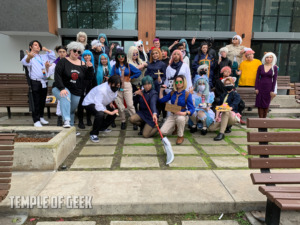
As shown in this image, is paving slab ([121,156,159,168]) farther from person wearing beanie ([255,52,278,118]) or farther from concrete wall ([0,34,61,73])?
concrete wall ([0,34,61,73])

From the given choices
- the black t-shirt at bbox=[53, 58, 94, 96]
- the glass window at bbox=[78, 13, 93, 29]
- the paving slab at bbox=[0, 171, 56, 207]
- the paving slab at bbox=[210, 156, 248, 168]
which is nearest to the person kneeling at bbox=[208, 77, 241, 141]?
the paving slab at bbox=[210, 156, 248, 168]

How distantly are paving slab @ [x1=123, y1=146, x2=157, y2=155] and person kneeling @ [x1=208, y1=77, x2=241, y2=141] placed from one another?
1462 mm

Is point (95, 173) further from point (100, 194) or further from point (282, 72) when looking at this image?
point (282, 72)

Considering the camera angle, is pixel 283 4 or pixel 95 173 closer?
pixel 95 173

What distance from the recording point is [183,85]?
14.7 feet

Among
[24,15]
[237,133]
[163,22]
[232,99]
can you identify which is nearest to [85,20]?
[24,15]

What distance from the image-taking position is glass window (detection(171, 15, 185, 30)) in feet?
35.1

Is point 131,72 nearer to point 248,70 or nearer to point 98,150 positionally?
point 98,150

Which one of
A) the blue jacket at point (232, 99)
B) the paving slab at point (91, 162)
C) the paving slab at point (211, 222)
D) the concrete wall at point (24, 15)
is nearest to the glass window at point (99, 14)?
the concrete wall at point (24, 15)

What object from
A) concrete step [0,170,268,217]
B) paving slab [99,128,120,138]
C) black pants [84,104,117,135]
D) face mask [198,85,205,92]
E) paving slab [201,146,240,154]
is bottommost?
paving slab [201,146,240,154]

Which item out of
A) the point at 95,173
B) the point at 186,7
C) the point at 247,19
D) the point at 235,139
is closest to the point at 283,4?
the point at 247,19

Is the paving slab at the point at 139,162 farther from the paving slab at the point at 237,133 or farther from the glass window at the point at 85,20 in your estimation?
the glass window at the point at 85,20

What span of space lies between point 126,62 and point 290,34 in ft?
30.5

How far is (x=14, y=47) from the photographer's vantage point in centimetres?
999
